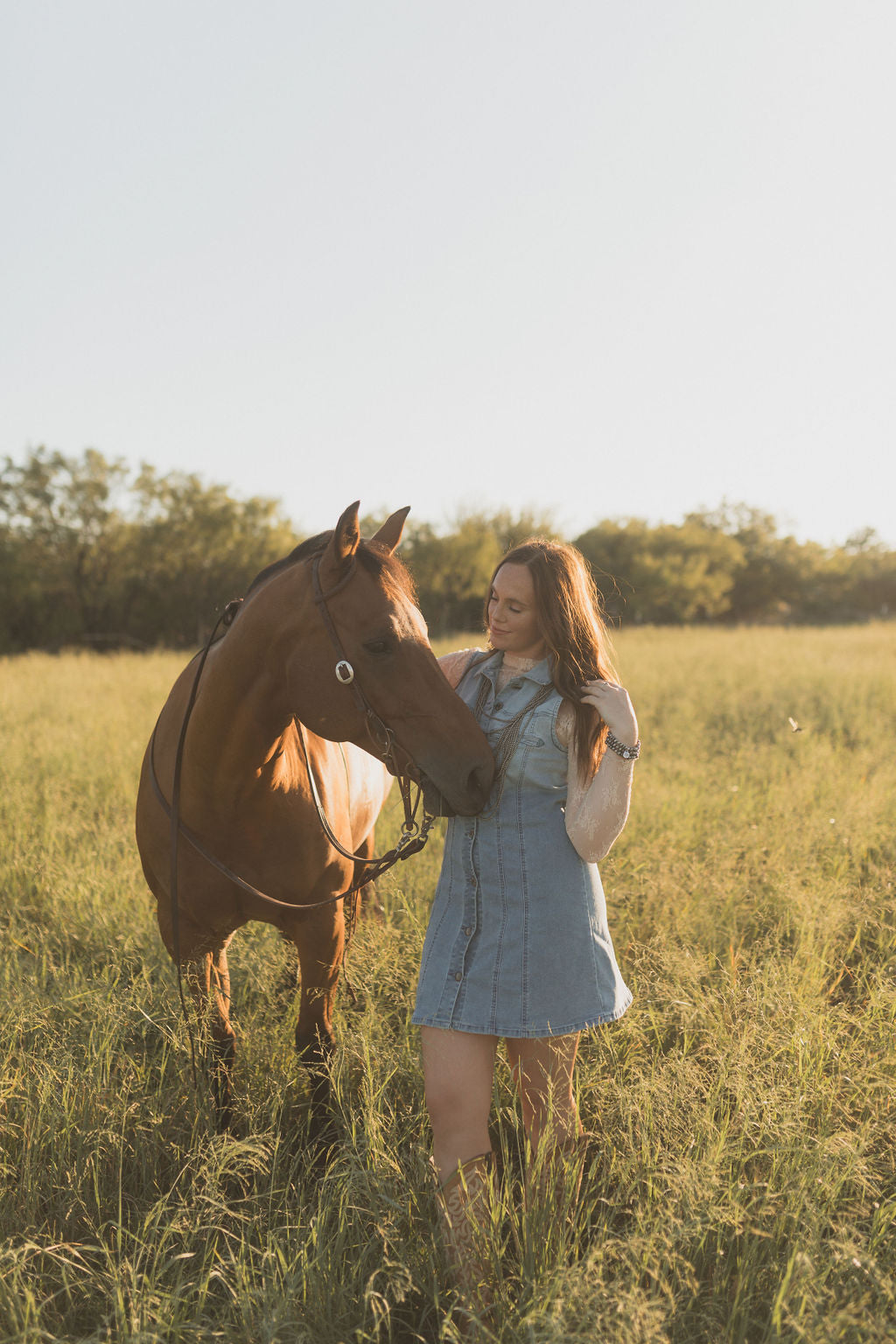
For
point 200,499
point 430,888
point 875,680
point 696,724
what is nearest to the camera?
point 430,888

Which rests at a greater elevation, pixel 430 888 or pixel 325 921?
pixel 325 921

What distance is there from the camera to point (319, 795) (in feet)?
8.11

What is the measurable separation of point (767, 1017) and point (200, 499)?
3305 centimetres

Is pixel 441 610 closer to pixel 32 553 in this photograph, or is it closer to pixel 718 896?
pixel 32 553

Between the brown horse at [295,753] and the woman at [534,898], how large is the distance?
8.5 inches

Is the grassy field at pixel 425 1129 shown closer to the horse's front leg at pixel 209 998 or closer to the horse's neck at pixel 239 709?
the horse's front leg at pixel 209 998

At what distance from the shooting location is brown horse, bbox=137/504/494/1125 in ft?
5.85

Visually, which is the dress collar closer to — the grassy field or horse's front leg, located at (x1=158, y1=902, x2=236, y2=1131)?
the grassy field

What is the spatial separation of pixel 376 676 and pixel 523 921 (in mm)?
702

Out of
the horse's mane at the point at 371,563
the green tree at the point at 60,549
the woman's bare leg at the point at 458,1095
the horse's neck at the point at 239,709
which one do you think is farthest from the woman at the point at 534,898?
the green tree at the point at 60,549

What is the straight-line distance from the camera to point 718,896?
345 centimetres

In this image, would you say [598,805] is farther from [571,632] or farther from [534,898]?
[571,632]

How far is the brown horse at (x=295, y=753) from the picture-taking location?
1784 mm

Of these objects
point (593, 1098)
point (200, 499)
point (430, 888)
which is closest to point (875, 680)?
point (430, 888)
